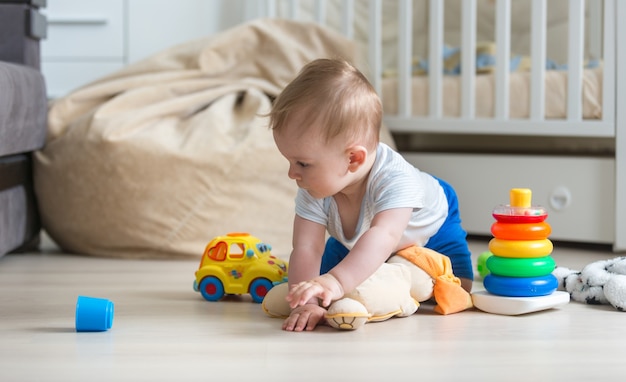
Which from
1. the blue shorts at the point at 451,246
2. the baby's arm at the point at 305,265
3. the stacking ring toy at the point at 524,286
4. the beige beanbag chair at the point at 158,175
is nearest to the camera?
the baby's arm at the point at 305,265

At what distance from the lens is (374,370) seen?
1.10 meters

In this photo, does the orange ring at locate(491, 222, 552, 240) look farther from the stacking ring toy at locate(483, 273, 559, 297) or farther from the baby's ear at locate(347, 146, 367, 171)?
the baby's ear at locate(347, 146, 367, 171)

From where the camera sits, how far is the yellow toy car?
1589 millimetres

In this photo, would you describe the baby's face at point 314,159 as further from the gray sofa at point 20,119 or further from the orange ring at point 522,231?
the gray sofa at point 20,119

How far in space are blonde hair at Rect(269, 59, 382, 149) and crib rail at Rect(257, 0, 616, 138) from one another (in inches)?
42.0

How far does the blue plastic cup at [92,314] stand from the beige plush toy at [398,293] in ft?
0.86

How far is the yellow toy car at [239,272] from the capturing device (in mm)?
1589

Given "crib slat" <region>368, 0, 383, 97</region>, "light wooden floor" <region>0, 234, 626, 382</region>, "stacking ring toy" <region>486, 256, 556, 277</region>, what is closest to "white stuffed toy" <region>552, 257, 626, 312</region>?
"light wooden floor" <region>0, 234, 626, 382</region>

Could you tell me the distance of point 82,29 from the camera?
3.10m

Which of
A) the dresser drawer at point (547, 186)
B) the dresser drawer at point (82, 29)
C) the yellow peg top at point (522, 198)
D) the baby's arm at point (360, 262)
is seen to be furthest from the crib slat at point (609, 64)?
the dresser drawer at point (82, 29)

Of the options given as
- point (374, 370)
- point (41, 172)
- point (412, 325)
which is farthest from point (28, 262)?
point (374, 370)

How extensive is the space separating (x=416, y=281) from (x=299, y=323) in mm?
229

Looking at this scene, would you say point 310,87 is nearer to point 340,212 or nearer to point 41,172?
point 340,212

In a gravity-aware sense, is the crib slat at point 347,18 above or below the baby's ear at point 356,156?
above
